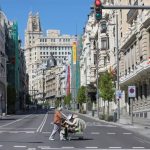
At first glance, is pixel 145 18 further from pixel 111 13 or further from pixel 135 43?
pixel 111 13

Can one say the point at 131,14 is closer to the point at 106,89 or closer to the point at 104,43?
the point at 106,89

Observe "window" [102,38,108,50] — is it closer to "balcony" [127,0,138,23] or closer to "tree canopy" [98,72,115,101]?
"balcony" [127,0,138,23]

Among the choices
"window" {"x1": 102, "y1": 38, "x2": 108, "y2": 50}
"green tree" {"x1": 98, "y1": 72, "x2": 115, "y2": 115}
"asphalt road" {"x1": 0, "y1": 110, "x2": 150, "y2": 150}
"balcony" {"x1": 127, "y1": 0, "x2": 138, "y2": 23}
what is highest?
"balcony" {"x1": 127, "y1": 0, "x2": 138, "y2": 23}

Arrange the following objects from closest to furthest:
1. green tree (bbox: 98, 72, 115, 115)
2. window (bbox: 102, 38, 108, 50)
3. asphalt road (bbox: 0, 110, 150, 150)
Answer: asphalt road (bbox: 0, 110, 150, 150)
green tree (bbox: 98, 72, 115, 115)
window (bbox: 102, 38, 108, 50)

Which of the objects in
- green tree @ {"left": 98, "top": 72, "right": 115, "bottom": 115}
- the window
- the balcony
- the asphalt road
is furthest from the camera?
the window

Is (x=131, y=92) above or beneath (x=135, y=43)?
beneath

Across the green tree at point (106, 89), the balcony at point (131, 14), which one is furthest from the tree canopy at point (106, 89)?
the balcony at point (131, 14)

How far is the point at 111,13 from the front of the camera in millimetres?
66750

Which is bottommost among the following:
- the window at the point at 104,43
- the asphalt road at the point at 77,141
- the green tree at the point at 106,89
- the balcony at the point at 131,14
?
the asphalt road at the point at 77,141

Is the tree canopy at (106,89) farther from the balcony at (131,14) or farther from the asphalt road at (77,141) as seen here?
the asphalt road at (77,141)

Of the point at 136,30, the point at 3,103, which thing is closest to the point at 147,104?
the point at 136,30

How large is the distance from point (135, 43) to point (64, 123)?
3115 cm

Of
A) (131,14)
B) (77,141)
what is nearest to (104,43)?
(131,14)

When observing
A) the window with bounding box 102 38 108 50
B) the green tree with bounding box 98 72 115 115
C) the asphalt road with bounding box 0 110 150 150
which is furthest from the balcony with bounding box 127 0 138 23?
the asphalt road with bounding box 0 110 150 150
